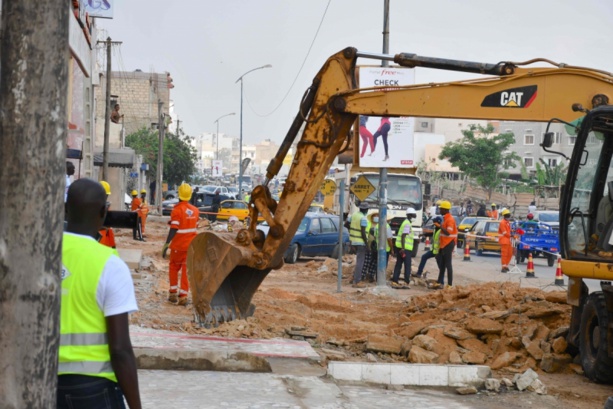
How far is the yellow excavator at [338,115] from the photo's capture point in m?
12.6

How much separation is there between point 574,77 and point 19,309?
10144 millimetres

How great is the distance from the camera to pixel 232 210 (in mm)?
49469

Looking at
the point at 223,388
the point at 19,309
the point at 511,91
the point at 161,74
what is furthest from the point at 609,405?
the point at 161,74

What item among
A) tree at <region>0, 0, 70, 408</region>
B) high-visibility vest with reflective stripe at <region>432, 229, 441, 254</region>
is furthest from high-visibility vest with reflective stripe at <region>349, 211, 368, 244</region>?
tree at <region>0, 0, 70, 408</region>

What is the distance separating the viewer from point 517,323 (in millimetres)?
13602

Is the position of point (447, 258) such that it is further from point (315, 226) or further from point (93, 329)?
point (93, 329)

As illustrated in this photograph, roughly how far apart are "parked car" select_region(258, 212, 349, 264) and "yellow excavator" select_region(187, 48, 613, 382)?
16770 mm

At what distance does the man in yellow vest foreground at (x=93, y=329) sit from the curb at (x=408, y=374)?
6460mm

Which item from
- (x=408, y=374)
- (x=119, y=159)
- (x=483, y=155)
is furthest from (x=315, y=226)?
(x=483, y=155)

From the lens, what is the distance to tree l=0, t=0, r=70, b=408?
11.6ft

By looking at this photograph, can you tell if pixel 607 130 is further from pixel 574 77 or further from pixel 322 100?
pixel 322 100

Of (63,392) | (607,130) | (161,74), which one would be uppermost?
(161,74)

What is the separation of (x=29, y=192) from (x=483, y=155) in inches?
3163

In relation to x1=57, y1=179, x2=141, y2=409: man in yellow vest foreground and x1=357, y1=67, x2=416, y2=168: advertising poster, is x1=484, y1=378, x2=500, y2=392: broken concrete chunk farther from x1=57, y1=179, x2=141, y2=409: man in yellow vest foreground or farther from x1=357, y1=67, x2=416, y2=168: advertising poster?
x1=357, y1=67, x2=416, y2=168: advertising poster
